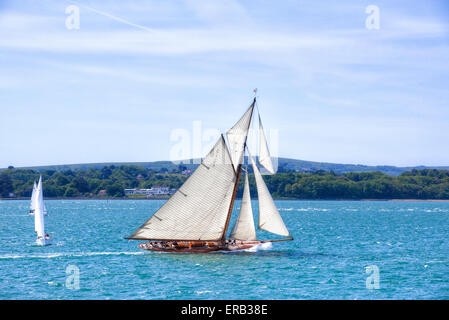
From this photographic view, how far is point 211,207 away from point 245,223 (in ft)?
9.85

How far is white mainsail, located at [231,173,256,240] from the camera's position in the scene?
171 feet

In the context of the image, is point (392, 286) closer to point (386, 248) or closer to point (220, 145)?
point (220, 145)

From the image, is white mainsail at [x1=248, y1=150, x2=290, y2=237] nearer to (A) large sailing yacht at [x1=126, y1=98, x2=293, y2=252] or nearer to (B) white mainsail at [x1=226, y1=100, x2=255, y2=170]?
(A) large sailing yacht at [x1=126, y1=98, x2=293, y2=252]

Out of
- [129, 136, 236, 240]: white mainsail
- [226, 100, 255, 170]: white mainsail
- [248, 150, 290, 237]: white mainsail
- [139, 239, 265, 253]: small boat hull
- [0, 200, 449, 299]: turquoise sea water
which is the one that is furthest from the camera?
[139, 239, 265, 253]: small boat hull

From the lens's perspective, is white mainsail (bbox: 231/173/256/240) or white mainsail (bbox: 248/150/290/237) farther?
white mainsail (bbox: 231/173/256/240)

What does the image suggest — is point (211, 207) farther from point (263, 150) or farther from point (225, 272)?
point (225, 272)

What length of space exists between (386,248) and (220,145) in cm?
2364

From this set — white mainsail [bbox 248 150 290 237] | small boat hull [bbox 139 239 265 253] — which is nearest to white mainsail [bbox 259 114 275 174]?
white mainsail [bbox 248 150 290 237]

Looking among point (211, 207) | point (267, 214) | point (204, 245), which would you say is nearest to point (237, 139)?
point (211, 207)

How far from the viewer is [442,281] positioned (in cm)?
4384

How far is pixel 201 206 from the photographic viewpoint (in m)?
52.7

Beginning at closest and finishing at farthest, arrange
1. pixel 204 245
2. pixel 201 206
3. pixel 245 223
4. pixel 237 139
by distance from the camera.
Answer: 1. pixel 245 223
2. pixel 201 206
3. pixel 237 139
4. pixel 204 245

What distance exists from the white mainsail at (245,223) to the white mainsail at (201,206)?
45.9 inches
